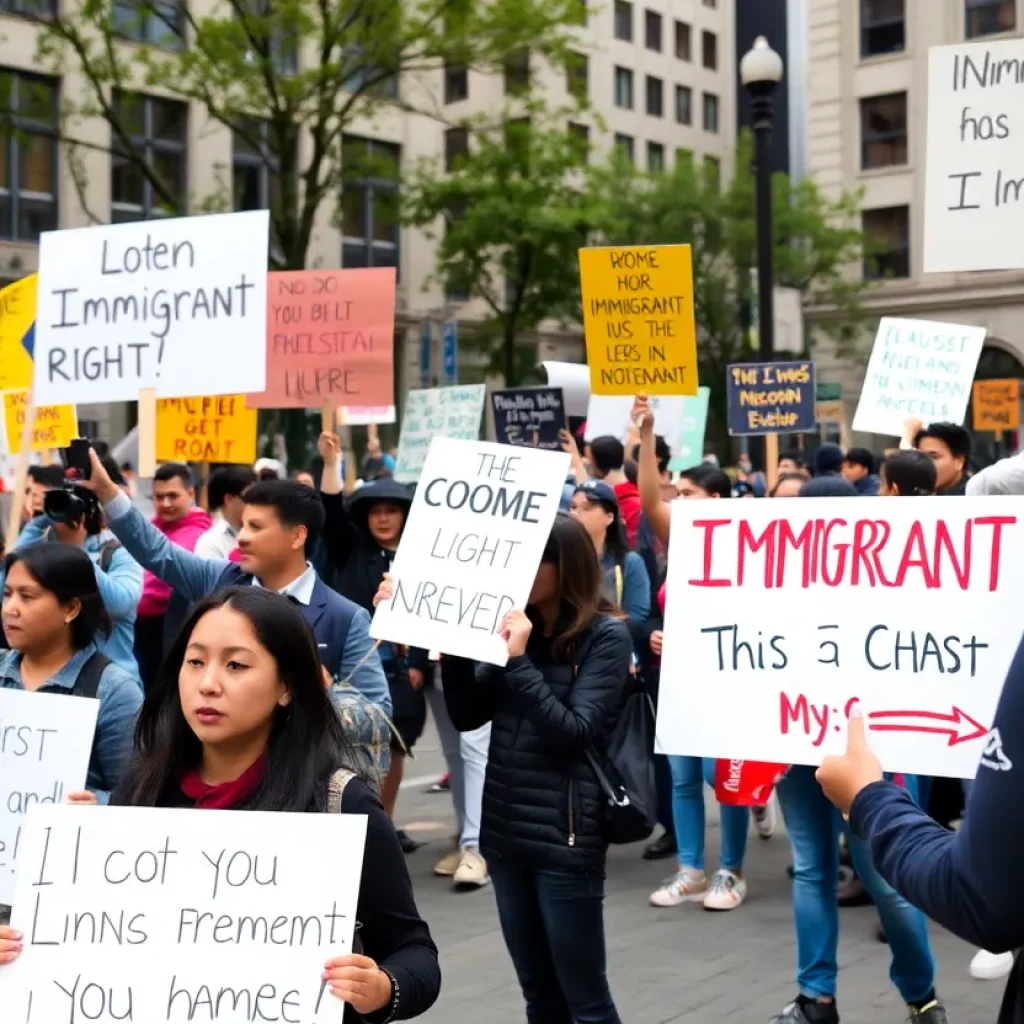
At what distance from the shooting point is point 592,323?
801cm

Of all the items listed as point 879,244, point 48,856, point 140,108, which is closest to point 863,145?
point 879,244

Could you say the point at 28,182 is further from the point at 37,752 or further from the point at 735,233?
the point at 37,752

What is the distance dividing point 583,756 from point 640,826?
0.25 m

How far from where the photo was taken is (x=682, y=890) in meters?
6.78

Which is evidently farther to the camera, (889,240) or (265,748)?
(889,240)

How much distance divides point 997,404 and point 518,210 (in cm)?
1133

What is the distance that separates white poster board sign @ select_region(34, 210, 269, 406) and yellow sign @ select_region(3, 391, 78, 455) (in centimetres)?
268

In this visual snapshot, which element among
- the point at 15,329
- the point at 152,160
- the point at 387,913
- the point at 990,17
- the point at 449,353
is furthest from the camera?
the point at 990,17

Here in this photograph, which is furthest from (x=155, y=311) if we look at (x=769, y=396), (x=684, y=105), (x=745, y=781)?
(x=684, y=105)

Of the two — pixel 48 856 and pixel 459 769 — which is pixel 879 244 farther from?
pixel 48 856

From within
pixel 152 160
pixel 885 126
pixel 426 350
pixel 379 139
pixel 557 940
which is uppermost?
pixel 885 126

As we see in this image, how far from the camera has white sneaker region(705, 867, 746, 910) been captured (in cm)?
660

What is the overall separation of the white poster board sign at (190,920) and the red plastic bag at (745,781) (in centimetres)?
287

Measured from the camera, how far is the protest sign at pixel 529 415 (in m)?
10.6
